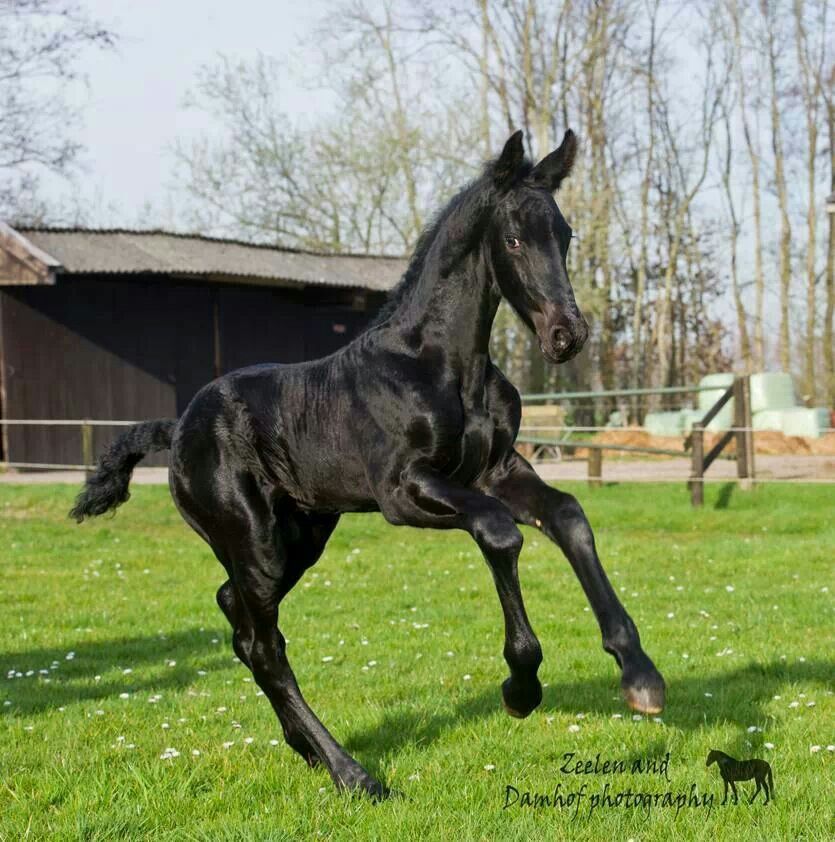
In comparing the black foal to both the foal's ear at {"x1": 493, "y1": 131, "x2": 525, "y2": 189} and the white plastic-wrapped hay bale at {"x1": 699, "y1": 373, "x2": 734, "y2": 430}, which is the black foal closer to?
the foal's ear at {"x1": 493, "y1": 131, "x2": 525, "y2": 189}

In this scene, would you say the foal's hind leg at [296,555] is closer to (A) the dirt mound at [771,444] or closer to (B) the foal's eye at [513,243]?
(B) the foal's eye at [513,243]


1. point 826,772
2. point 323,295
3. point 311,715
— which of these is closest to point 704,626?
point 826,772

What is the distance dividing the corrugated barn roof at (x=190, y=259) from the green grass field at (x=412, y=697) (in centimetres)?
933

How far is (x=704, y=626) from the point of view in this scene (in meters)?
8.23

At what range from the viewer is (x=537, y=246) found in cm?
409

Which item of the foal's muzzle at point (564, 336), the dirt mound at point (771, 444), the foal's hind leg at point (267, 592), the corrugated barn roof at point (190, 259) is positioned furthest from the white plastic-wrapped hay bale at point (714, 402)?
the foal's muzzle at point (564, 336)

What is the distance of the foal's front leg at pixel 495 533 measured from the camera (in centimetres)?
396

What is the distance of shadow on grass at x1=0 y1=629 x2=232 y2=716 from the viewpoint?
21.8 ft

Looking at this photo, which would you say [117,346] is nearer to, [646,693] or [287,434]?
[287,434]

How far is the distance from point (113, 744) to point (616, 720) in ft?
8.28

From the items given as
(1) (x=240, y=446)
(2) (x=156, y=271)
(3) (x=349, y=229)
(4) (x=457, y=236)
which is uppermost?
(3) (x=349, y=229)

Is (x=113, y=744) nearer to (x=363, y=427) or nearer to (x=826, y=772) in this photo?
(x=363, y=427)

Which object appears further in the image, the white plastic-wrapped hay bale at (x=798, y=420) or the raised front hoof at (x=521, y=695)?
the white plastic-wrapped hay bale at (x=798, y=420)

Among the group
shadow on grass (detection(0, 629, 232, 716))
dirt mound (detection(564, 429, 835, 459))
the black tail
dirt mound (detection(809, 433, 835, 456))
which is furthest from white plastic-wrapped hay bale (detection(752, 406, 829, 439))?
the black tail
